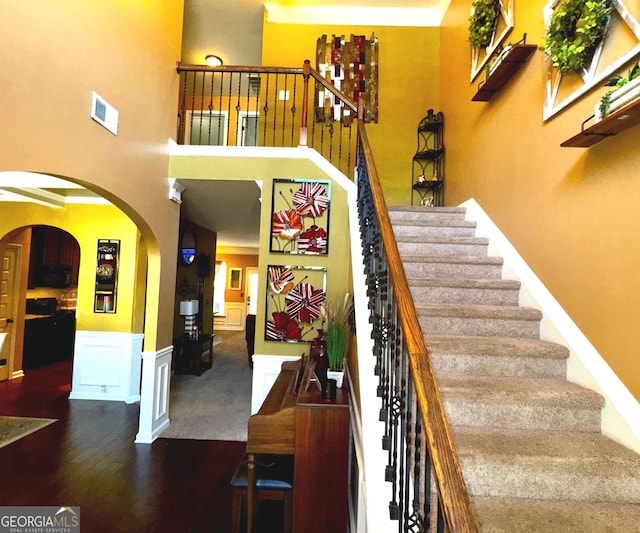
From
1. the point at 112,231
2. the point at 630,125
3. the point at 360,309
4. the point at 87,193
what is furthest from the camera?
the point at 112,231

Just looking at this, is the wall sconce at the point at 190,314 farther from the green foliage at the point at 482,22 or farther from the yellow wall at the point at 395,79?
the green foliage at the point at 482,22

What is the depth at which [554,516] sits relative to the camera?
134cm

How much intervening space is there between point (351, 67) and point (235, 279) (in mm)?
8342

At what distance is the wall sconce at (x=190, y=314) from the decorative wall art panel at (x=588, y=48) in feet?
17.0

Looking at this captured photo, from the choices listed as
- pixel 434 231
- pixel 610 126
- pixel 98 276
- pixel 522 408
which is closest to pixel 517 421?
pixel 522 408

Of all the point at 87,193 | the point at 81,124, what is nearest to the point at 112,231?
the point at 87,193

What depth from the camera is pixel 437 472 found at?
0.82 meters

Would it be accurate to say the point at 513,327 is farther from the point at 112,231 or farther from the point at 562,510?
the point at 112,231

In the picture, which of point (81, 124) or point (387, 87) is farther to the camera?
point (387, 87)

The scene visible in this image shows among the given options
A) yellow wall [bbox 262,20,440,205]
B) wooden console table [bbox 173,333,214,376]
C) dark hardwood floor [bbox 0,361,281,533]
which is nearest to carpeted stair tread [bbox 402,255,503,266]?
dark hardwood floor [bbox 0,361,281,533]

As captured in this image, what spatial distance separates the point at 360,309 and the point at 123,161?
2318 millimetres

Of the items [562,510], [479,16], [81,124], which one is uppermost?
[479,16]

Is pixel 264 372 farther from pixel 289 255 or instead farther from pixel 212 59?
pixel 212 59

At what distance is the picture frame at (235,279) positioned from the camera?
11984 mm
